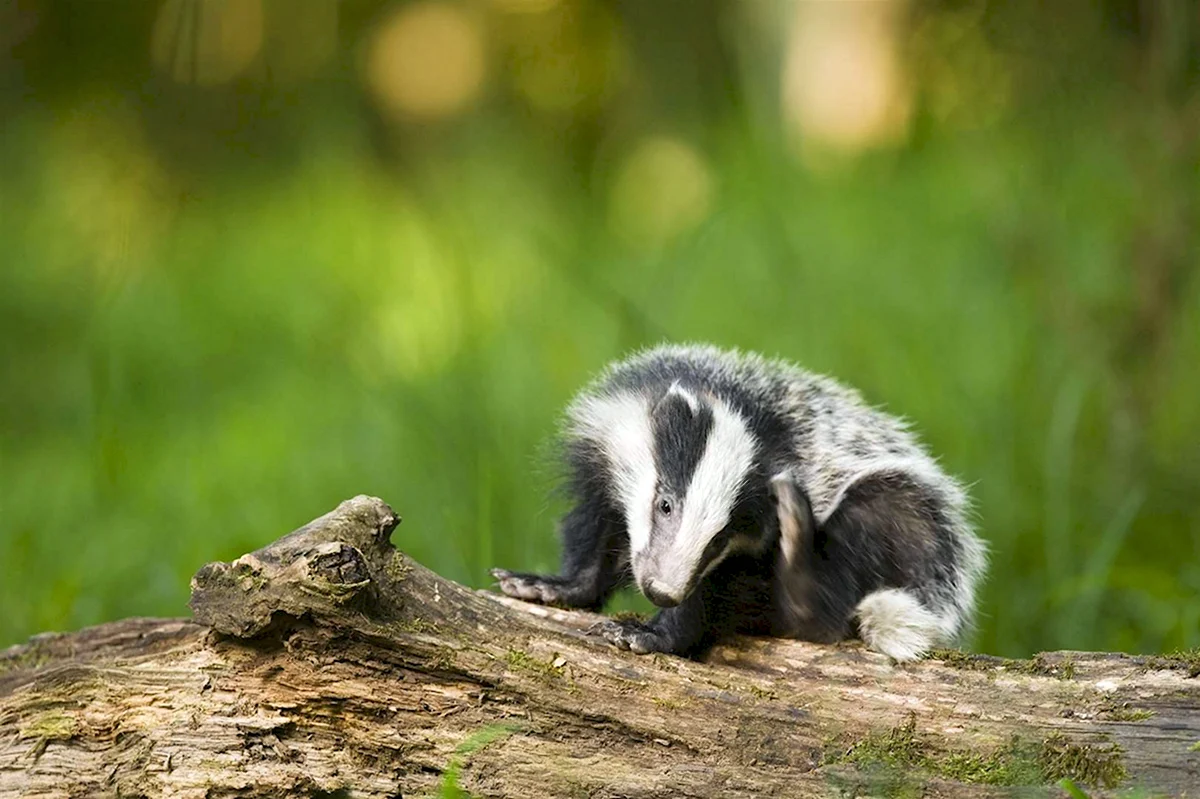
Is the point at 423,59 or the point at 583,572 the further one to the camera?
the point at 423,59

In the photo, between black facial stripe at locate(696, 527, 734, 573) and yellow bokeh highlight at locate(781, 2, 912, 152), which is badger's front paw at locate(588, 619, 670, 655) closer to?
black facial stripe at locate(696, 527, 734, 573)

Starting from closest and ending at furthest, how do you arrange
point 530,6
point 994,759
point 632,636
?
point 994,759 < point 632,636 < point 530,6

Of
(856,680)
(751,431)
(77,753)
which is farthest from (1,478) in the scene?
(856,680)

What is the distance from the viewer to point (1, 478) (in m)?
7.63

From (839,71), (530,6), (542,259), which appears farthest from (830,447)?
(839,71)

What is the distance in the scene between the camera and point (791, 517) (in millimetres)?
3992

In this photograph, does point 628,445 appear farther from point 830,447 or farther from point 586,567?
point 830,447

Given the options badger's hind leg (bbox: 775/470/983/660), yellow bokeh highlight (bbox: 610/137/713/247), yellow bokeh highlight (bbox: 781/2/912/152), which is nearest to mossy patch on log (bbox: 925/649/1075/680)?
badger's hind leg (bbox: 775/470/983/660)

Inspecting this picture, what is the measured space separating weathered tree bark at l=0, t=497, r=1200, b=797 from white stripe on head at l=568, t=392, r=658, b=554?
0.56m

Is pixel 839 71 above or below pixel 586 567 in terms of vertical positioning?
above

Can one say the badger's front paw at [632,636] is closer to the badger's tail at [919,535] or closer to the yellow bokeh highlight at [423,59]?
the badger's tail at [919,535]

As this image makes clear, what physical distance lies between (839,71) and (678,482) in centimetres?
689

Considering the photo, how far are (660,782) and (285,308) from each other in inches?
261

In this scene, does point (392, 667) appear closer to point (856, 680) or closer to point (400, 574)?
point (400, 574)
